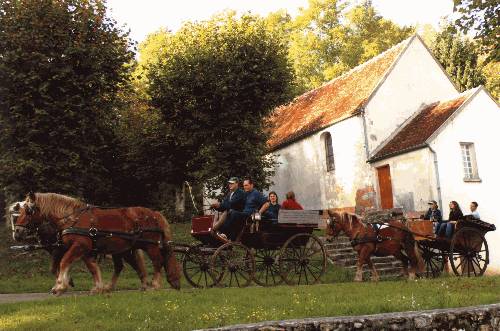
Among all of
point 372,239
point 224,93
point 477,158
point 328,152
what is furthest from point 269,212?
point 328,152

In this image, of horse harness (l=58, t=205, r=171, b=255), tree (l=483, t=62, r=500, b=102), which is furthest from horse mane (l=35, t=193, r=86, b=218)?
tree (l=483, t=62, r=500, b=102)

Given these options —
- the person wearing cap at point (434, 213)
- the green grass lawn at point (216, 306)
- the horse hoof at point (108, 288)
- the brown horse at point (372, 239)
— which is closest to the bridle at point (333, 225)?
the brown horse at point (372, 239)

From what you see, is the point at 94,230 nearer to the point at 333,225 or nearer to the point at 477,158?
the point at 333,225

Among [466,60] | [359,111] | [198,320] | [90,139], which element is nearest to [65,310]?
[198,320]

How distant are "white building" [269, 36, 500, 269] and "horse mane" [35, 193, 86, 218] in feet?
53.8

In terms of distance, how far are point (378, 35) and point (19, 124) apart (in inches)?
1163

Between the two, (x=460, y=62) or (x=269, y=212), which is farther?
(x=460, y=62)

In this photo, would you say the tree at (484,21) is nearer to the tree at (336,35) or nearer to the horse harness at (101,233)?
the horse harness at (101,233)

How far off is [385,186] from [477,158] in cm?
425

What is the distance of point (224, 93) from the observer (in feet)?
70.8

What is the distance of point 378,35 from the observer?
39.7m

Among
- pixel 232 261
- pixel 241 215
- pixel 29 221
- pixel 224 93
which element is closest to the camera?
pixel 29 221

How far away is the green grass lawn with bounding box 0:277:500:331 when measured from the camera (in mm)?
6672

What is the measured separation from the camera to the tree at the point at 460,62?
32969 millimetres
